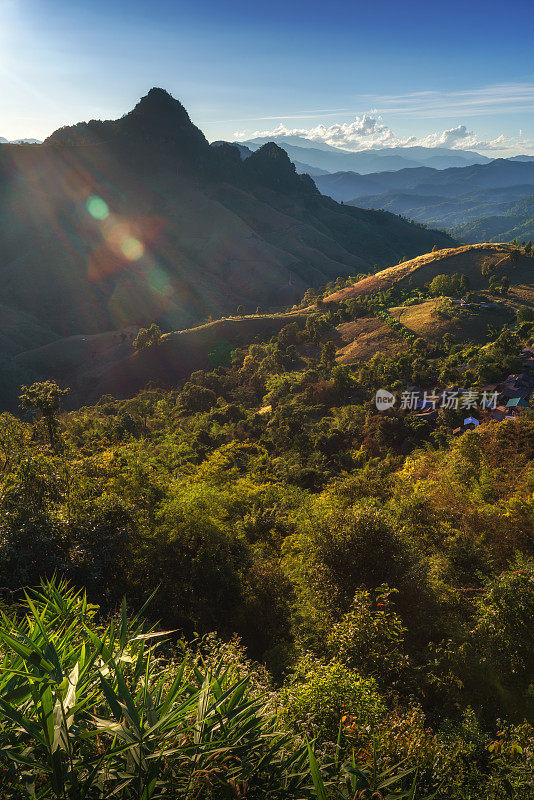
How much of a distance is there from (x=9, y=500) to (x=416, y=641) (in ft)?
47.7

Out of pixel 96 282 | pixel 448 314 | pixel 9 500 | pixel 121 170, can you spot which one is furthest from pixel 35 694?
pixel 121 170

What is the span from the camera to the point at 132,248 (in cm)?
12344

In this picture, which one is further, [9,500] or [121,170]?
[121,170]

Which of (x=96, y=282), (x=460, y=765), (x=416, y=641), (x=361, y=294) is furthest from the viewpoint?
(x=96, y=282)

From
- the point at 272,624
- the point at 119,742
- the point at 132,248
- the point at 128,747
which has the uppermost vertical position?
the point at 132,248

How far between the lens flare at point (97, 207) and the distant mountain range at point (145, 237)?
54 cm

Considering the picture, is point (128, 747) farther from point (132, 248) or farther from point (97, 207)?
point (97, 207)

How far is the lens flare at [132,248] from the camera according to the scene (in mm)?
121000

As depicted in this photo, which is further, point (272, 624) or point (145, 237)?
point (145, 237)

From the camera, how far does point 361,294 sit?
7419 centimetres

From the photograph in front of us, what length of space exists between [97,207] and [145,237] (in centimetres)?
1900

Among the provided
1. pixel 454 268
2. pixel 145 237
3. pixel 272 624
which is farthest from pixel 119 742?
pixel 145 237

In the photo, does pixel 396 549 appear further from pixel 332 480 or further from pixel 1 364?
pixel 1 364

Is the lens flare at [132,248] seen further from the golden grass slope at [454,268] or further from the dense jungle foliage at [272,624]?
the dense jungle foliage at [272,624]
